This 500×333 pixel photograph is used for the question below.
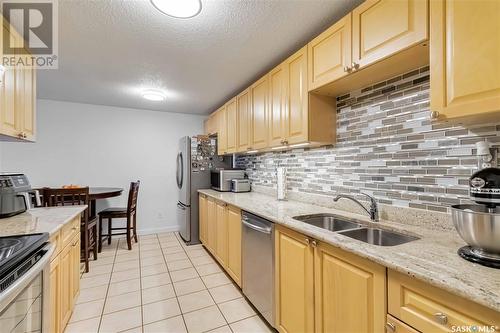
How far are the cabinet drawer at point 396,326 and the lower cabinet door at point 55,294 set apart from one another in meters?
1.84

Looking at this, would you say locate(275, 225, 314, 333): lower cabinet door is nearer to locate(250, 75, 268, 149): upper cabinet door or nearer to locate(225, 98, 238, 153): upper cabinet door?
locate(250, 75, 268, 149): upper cabinet door

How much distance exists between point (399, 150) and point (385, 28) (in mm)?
750

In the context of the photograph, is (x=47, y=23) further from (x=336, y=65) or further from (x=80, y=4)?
(x=336, y=65)

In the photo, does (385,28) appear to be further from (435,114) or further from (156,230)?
(156,230)

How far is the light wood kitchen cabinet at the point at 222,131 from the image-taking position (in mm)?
3574

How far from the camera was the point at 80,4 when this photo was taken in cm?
156

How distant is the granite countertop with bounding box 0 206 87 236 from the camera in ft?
4.53

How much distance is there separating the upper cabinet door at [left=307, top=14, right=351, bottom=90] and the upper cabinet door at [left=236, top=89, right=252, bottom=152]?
1.16 m

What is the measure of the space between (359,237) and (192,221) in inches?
110

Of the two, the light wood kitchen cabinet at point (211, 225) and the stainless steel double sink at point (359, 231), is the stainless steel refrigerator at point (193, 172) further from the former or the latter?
the stainless steel double sink at point (359, 231)

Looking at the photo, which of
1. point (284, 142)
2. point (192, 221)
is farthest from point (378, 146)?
point (192, 221)

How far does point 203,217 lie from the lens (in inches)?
137

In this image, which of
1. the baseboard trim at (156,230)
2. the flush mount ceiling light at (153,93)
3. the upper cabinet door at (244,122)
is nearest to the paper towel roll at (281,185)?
the upper cabinet door at (244,122)

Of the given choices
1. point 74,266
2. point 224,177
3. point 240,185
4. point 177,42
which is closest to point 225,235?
point 240,185
